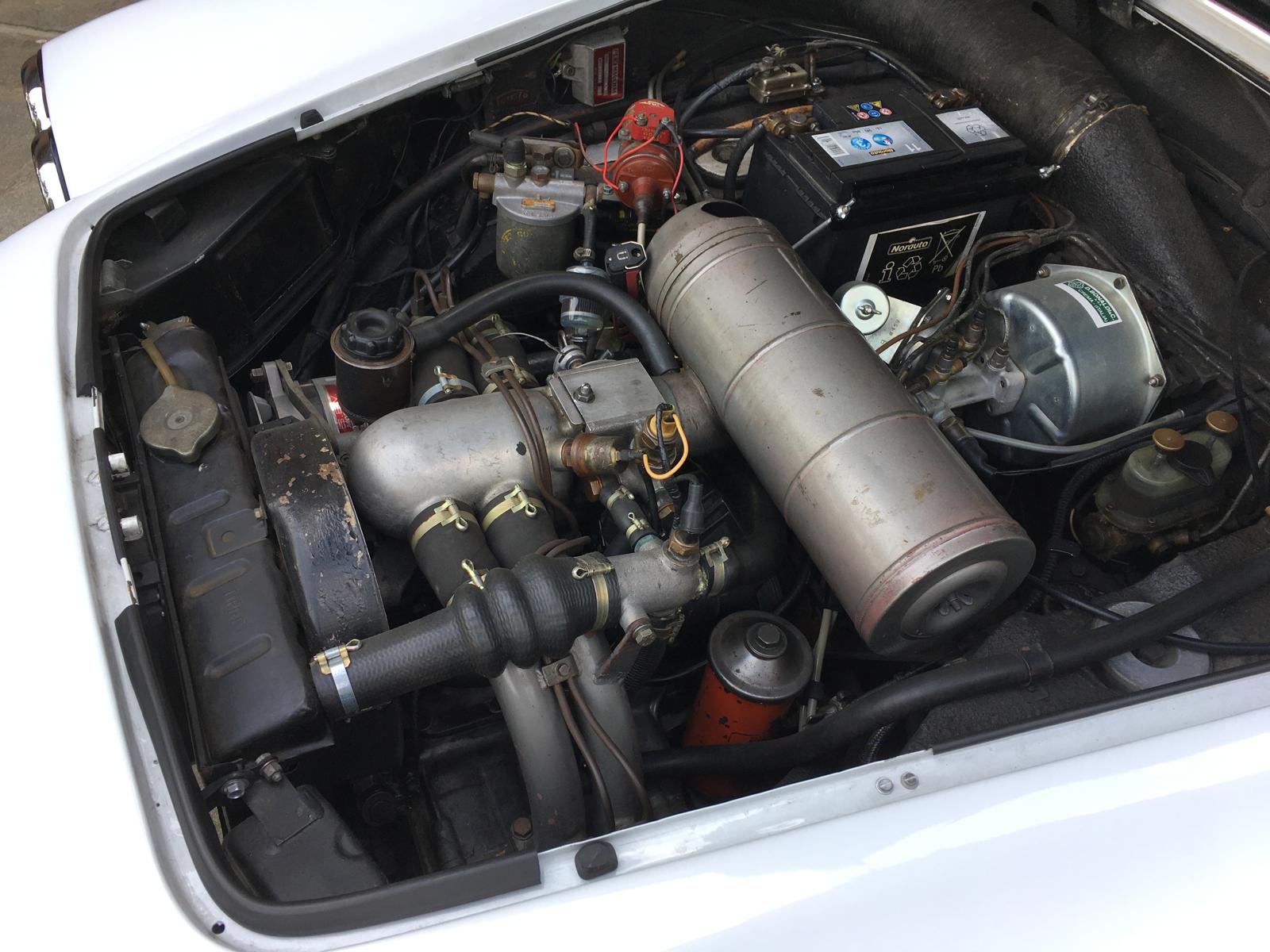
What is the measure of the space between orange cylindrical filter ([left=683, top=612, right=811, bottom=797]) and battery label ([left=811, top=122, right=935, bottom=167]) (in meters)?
0.80

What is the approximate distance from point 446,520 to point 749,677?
1.66 ft

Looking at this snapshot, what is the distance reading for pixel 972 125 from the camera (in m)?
1.73

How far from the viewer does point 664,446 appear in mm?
1289

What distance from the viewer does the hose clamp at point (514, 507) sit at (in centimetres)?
133

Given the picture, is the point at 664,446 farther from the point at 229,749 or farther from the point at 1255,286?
the point at 1255,286

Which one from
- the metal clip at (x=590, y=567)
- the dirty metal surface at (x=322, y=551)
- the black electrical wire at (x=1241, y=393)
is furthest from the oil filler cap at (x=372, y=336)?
the black electrical wire at (x=1241, y=393)

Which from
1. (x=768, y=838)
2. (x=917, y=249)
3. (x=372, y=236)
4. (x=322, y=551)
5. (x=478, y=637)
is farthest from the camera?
(x=372, y=236)

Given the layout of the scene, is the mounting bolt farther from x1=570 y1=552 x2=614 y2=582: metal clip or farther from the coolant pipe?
x1=570 y1=552 x2=614 y2=582: metal clip

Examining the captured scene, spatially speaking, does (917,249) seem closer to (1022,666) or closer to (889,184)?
(889,184)

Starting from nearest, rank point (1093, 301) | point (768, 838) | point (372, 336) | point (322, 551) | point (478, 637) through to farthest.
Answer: point (768, 838)
point (478, 637)
point (322, 551)
point (372, 336)
point (1093, 301)

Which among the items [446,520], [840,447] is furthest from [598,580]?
[840,447]

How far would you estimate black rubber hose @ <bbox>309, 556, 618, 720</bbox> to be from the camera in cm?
110

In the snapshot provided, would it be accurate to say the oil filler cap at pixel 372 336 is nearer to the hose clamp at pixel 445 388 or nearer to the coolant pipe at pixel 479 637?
the hose clamp at pixel 445 388

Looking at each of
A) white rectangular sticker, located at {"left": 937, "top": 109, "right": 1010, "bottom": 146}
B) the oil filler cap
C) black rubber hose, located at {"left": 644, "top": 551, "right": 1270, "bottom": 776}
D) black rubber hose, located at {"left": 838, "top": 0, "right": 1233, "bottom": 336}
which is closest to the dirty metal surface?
the oil filler cap
